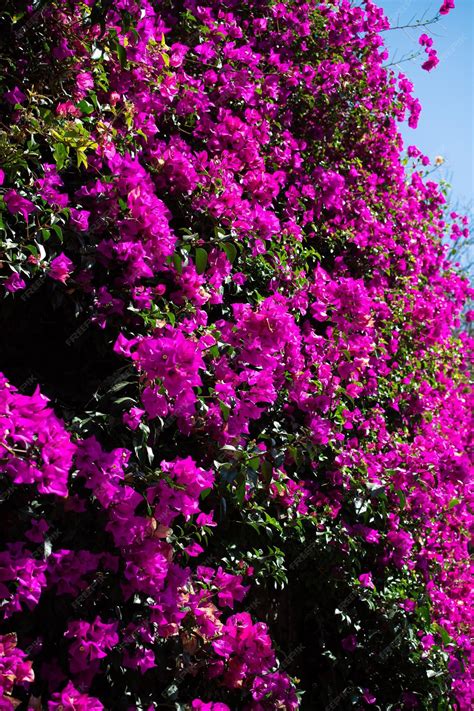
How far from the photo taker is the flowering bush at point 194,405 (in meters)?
2.12

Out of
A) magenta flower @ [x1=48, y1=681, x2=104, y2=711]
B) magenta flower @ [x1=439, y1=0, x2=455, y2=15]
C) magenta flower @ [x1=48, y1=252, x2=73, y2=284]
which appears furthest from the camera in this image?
magenta flower @ [x1=439, y1=0, x2=455, y2=15]

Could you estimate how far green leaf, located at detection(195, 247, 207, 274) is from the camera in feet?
8.57

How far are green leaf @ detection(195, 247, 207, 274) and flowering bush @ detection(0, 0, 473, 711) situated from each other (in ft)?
0.24

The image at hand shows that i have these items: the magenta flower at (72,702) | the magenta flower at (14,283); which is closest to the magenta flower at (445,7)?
the magenta flower at (14,283)

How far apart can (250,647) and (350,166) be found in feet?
11.3

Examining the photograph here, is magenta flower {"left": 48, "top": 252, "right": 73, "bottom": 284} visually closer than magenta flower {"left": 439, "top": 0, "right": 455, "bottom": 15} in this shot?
Yes

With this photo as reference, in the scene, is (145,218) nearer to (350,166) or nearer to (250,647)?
(250,647)

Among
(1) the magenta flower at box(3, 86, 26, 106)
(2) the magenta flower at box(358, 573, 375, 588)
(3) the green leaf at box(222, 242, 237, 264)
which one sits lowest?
(2) the magenta flower at box(358, 573, 375, 588)

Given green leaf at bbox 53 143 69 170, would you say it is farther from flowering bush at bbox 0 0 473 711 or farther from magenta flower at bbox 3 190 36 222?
magenta flower at bbox 3 190 36 222

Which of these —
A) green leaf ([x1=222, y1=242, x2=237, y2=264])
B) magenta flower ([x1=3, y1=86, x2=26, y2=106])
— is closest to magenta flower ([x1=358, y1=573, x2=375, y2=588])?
green leaf ([x1=222, y1=242, x2=237, y2=264])

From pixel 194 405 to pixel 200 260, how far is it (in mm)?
566

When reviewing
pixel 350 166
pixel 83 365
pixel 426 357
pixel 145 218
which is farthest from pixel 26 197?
pixel 426 357

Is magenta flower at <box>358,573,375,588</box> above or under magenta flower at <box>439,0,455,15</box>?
under

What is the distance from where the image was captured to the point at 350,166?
4922 mm
